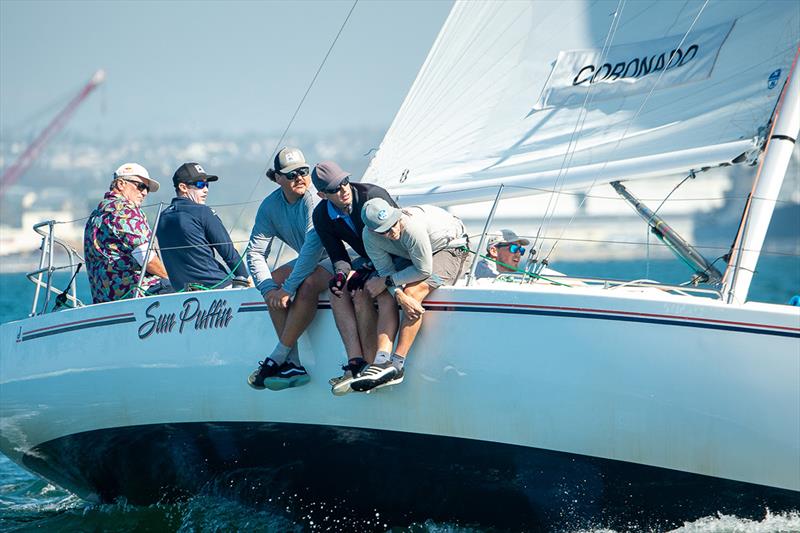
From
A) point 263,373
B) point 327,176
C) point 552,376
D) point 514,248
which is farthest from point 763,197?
point 263,373

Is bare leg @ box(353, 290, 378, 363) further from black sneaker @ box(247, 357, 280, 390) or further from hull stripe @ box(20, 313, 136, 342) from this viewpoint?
hull stripe @ box(20, 313, 136, 342)

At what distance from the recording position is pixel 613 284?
5.30 metres

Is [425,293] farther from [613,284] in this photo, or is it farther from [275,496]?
[275,496]

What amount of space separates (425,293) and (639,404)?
1128 millimetres

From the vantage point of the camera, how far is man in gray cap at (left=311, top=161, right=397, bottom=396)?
497cm

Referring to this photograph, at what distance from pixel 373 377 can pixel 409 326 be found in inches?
12.8

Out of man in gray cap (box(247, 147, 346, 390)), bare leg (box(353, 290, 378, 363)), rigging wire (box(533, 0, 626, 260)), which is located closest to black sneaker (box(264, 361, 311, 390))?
man in gray cap (box(247, 147, 346, 390))

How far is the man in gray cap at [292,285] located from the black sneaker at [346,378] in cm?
39

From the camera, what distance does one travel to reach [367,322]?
5090 mm

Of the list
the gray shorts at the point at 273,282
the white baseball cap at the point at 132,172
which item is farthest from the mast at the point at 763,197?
the white baseball cap at the point at 132,172

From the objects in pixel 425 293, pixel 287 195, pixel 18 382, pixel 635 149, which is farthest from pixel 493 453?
pixel 18 382

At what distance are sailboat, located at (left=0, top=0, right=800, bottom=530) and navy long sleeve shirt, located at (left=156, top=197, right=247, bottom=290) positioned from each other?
265mm

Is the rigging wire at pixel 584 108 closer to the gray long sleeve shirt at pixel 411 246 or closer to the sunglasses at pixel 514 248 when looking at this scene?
the sunglasses at pixel 514 248

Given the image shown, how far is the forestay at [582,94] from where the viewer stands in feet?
19.3
